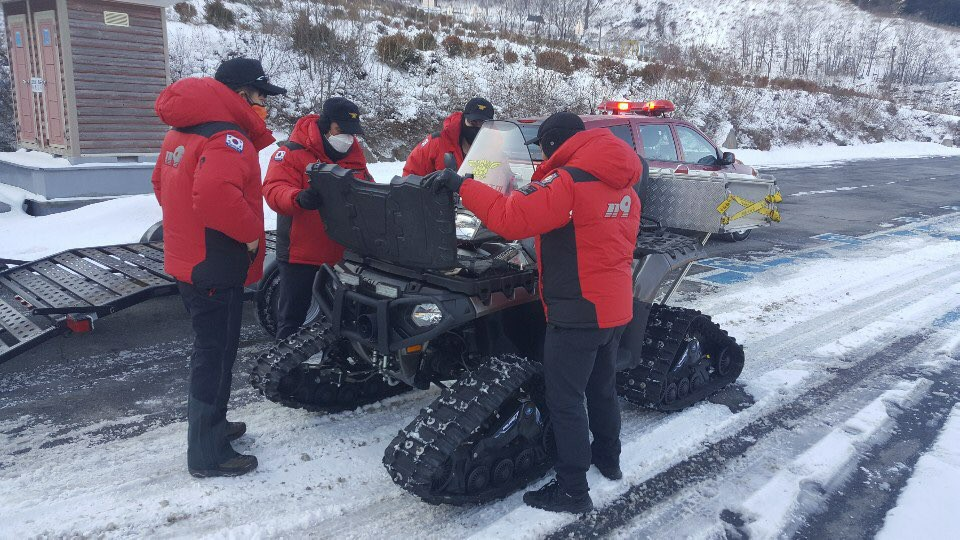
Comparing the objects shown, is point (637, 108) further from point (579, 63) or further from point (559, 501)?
point (579, 63)

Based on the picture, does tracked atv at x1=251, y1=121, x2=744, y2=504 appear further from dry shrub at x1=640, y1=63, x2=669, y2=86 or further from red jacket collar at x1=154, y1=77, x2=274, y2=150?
dry shrub at x1=640, y1=63, x2=669, y2=86

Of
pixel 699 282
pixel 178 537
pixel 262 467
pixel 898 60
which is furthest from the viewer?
pixel 898 60

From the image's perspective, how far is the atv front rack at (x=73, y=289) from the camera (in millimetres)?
4352

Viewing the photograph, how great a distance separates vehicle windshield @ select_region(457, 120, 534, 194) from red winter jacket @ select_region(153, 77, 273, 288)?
127 cm

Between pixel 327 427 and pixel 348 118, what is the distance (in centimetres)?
172

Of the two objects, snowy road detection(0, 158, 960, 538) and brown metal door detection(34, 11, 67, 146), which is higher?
brown metal door detection(34, 11, 67, 146)

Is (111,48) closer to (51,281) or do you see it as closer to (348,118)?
(51,281)

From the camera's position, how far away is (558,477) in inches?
125

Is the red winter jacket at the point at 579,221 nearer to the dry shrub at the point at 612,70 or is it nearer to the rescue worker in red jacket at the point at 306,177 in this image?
the rescue worker in red jacket at the point at 306,177

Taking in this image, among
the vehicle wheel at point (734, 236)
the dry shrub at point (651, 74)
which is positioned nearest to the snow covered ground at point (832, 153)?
the dry shrub at point (651, 74)

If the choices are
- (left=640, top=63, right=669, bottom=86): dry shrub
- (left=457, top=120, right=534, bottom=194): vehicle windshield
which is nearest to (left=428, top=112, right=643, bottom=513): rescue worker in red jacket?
(left=457, top=120, right=534, bottom=194): vehicle windshield

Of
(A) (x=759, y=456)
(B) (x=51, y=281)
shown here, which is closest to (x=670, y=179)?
(A) (x=759, y=456)

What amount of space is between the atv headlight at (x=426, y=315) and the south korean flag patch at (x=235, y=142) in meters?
1.07

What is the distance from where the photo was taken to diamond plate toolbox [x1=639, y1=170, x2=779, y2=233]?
214 inches
